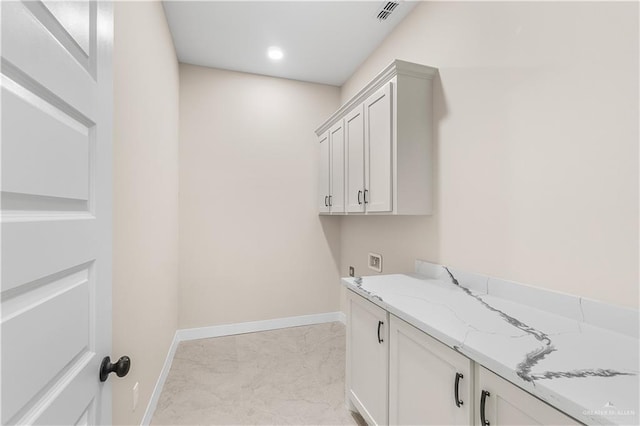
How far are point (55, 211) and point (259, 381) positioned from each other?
2077mm

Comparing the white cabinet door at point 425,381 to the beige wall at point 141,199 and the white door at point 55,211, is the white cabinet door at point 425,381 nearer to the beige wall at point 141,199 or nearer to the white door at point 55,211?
the white door at point 55,211

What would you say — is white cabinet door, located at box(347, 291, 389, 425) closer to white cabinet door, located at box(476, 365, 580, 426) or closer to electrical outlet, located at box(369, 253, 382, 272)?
white cabinet door, located at box(476, 365, 580, 426)

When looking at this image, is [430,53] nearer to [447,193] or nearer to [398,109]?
[398,109]

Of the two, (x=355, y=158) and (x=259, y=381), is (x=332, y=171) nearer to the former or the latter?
(x=355, y=158)

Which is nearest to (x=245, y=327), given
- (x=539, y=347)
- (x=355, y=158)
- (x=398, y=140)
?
(x=355, y=158)

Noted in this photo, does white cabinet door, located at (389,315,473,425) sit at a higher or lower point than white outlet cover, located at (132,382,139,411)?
higher

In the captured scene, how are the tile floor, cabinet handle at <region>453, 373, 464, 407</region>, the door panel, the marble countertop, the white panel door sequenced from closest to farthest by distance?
the door panel
the marble countertop
cabinet handle at <region>453, 373, 464, 407</region>
the tile floor
the white panel door

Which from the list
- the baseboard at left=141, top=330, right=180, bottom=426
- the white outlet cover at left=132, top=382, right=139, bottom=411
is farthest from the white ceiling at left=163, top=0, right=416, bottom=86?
the baseboard at left=141, top=330, right=180, bottom=426

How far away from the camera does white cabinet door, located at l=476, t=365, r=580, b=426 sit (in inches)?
29.1

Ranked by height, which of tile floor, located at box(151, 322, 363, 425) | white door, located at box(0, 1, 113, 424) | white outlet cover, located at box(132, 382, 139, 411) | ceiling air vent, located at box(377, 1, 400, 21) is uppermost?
ceiling air vent, located at box(377, 1, 400, 21)

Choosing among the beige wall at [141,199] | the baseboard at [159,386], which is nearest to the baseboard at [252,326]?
the baseboard at [159,386]

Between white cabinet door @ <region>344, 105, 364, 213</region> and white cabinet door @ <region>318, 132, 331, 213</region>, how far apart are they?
0.46 m

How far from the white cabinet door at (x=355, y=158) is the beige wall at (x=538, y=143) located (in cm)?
52

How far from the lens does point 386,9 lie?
220 cm
